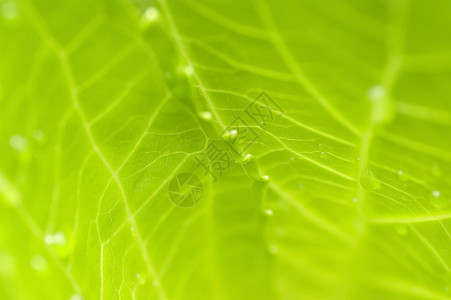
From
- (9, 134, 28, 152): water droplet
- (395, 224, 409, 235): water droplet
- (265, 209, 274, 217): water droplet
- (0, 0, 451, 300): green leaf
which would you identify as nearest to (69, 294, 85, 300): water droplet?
(0, 0, 451, 300): green leaf

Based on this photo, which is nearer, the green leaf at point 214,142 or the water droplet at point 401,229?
→ the green leaf at point 214,142

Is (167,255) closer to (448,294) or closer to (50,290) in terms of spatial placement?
(50,290)

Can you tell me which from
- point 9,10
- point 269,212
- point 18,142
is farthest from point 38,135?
point 269,212

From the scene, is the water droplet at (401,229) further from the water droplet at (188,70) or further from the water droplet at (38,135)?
the water droplet at (38,135)

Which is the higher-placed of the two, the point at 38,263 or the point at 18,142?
the point at 18,142

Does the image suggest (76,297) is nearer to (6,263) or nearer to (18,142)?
(6,263)

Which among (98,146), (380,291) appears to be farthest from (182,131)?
(380,291)

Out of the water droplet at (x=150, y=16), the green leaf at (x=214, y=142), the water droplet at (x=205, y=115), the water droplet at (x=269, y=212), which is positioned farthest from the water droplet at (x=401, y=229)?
the water droplet at (x=150, y=16)
